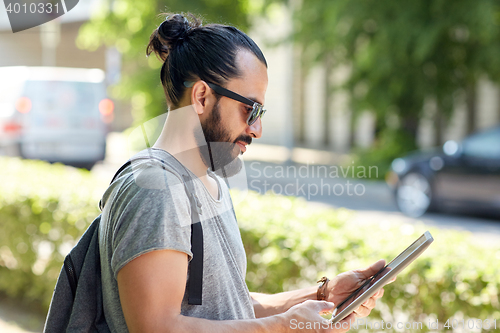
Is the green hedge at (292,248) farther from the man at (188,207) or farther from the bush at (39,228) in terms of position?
the man at (188,207)

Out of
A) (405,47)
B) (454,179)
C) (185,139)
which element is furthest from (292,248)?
(405,47)

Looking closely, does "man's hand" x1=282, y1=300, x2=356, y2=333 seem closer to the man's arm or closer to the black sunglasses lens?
the man's arm

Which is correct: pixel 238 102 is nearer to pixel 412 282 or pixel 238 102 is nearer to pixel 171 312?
pixel 171 312

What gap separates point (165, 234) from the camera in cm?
125

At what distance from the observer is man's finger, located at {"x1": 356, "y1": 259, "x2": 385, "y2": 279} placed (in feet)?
5.60

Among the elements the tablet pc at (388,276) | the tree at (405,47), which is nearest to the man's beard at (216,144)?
the tablet pc at (388,276)

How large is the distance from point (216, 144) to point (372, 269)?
650mm

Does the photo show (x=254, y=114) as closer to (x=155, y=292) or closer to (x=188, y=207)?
(x=188, y=207)

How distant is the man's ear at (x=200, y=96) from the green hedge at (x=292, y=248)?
21.3 inches

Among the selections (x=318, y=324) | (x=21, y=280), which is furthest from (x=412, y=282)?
(x=21, y=280)

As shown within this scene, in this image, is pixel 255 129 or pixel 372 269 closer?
pixel 255 129

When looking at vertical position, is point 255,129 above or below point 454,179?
above

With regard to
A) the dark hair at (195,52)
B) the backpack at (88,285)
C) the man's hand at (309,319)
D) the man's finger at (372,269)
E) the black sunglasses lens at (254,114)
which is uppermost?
the dark hair at (195,52)

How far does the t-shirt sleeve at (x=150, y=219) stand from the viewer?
4.09 feet
